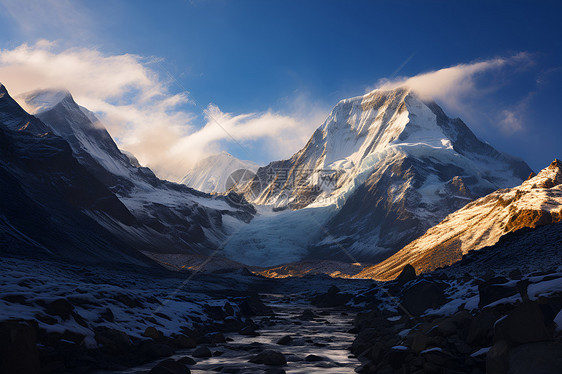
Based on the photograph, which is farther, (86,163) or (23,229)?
(86,163)

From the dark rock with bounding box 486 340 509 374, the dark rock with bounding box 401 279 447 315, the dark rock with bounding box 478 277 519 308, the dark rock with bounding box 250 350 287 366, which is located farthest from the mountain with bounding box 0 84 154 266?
the dark rock with bounding box 486 340 509 374

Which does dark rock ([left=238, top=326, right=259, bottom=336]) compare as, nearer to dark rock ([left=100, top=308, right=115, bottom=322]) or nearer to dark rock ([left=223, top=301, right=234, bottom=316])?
dark rock ([left=223, top=301, right=234, bottom=316])

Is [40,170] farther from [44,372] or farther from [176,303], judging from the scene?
[44,372]

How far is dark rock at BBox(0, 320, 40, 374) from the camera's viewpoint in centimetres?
946

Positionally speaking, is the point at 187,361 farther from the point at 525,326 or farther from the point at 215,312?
the point at 215,312

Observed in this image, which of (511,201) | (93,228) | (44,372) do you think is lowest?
(44,372)

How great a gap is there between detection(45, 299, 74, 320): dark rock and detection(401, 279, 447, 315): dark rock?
18.5 m

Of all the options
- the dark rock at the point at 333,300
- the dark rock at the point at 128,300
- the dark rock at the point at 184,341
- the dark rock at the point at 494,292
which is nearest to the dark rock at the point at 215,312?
the dark rock at the point at 128,300

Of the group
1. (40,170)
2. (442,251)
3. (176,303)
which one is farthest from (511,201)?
(40,170)

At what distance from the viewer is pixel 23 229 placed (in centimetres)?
5238

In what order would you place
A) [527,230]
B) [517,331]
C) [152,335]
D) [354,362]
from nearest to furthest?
[517,331] < [354,362] < [152,335] < [527,230]

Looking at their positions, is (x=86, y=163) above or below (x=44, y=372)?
above

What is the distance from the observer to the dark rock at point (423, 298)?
22.1 m

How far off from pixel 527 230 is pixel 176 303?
116 ft
